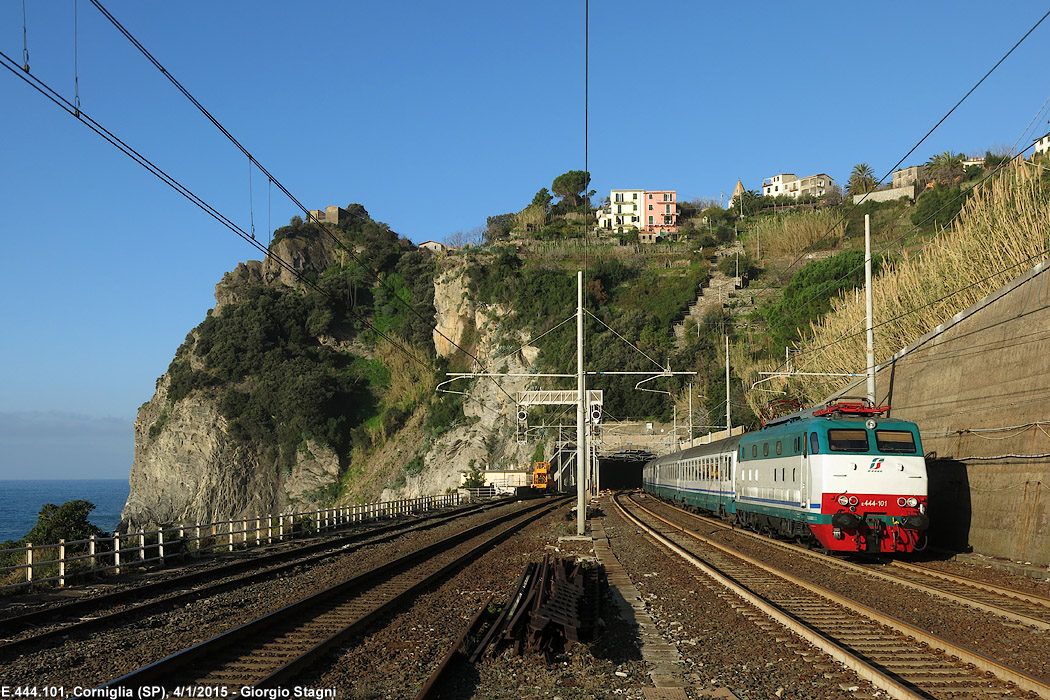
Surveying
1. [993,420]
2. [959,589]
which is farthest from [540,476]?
[959,589]

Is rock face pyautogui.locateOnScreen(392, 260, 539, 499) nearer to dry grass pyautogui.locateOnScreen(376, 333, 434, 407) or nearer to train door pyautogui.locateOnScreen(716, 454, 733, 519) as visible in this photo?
dry grass pyautogui.locateOnScreen(376, 333, 434, 407)

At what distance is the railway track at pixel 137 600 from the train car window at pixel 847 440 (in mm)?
12410

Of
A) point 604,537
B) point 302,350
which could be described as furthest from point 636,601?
point 302,350

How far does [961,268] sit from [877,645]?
29.0 meters

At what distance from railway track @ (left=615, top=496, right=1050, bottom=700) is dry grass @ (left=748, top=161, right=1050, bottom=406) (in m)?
16.1

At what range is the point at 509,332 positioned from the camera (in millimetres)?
98562

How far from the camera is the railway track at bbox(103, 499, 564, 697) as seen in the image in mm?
8359

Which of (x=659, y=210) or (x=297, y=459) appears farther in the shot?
(x=659, y=210)

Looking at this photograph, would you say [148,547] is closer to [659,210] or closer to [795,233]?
[795,233]

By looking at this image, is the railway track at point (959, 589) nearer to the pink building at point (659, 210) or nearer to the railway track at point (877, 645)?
the railway track at point (877, 645)

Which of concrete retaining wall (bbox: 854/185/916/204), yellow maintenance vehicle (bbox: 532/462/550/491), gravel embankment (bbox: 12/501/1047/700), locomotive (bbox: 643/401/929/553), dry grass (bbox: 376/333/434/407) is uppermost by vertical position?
concrete retaining wall (bbox: 854/185/916/204)

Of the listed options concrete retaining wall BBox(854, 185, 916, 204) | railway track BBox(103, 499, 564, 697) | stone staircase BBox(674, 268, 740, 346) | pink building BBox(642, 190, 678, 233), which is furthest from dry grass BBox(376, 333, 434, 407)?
railway track BBox(103, 499, 564, 697)

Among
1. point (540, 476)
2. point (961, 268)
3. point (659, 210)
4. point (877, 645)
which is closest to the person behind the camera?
point (877, 645)

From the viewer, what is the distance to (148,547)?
61.2ft
